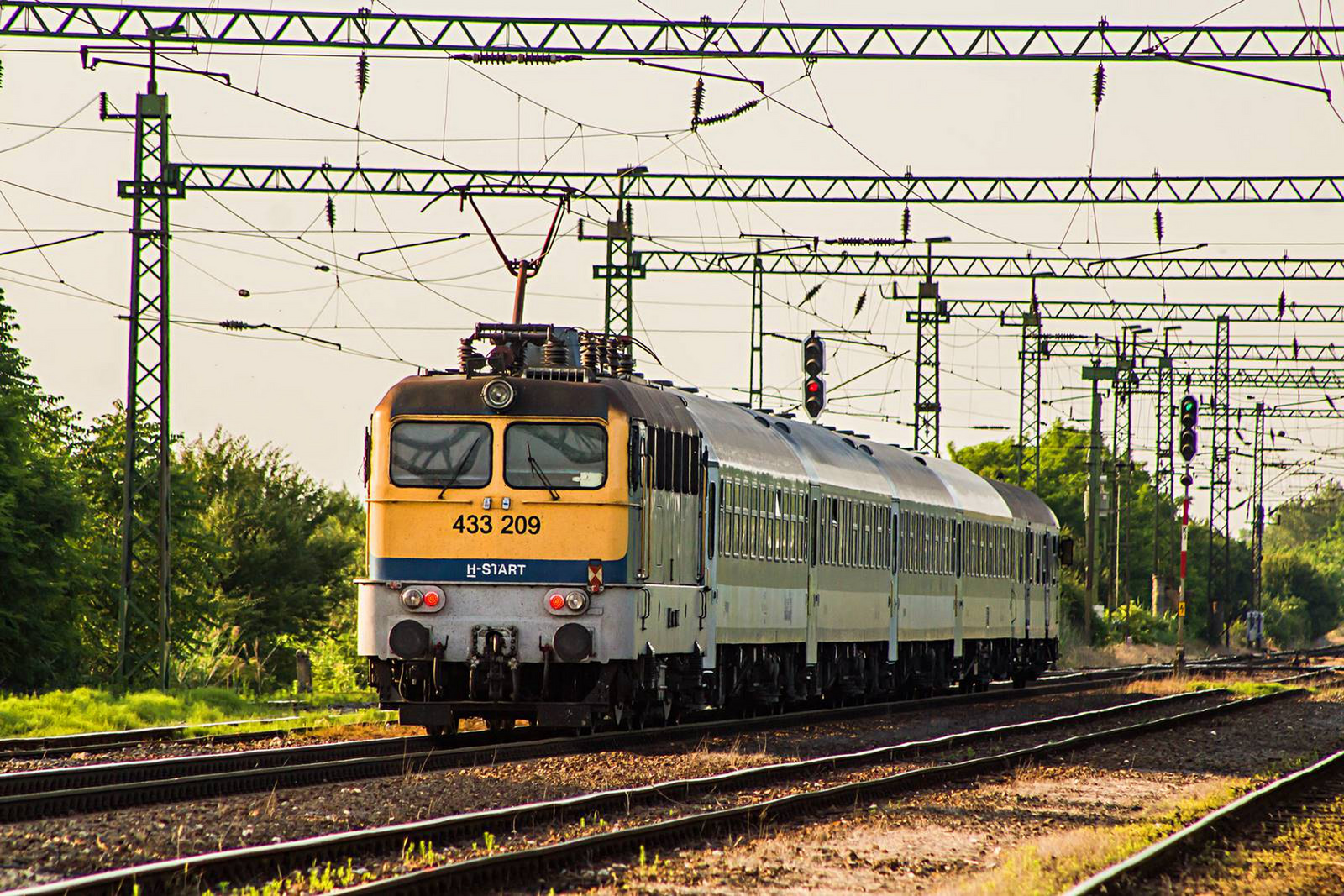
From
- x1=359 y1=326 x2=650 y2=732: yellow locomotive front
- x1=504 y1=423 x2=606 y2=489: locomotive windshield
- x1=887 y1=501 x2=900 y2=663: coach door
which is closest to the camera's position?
x1=359 y1=326 x2=650 y2=732: yellow locomotive front

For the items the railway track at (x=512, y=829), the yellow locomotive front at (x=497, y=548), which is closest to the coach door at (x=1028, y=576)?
the railway track at (x=512, y=829)

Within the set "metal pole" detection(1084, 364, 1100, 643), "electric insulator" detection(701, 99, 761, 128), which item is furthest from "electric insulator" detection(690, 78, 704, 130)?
"metal pole" detection(1084, 364, 1100, 643)

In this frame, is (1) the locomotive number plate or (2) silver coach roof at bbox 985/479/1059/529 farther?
(2) silver coach roof at bbox 985/479/1059/529

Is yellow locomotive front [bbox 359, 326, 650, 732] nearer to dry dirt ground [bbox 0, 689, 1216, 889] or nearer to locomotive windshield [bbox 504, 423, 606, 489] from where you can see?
locomotive windshield [bbox 504, 423, 606, 489]

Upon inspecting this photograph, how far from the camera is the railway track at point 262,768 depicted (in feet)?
45.0

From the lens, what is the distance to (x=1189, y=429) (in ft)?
123

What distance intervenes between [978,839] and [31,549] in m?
23.8

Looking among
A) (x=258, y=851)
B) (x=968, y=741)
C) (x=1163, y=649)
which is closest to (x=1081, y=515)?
(x=1163, y=649)

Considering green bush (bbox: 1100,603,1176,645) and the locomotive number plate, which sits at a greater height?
the locomotive number plate

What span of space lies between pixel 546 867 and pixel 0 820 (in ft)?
13.0

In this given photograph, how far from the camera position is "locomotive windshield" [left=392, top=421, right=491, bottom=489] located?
19.5 meters

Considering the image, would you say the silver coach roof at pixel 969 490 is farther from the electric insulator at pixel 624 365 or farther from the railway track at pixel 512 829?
the railway track at pixel 512 829

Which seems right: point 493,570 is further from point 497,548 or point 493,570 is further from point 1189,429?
point 1189,429

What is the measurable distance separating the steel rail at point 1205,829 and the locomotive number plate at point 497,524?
6.84 metres
